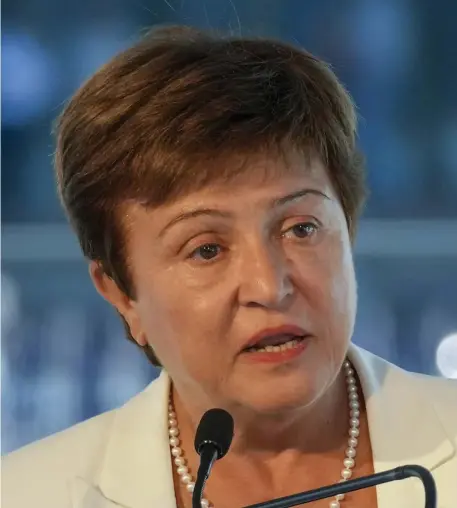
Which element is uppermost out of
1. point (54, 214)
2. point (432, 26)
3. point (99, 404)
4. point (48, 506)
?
point (432, 26)

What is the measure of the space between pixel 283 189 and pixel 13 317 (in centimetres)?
118

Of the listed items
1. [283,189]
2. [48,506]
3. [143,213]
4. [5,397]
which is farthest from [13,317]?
[283,189]

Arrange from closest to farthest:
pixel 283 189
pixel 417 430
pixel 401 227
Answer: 1. pixel 283 189
2. pixel 417 430
3. pixel 401 227

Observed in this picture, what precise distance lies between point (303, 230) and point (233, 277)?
0.11 meters

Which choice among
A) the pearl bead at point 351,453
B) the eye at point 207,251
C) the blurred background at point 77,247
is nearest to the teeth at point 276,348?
the eye at point 207,251

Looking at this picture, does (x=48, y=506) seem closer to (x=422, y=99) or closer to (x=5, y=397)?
(x=5, y=397)

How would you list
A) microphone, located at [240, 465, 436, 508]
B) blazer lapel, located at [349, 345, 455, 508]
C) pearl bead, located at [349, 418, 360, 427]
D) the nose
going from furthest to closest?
pearl bead, located at [349, 418, 360, 427] → blazer lapel, located at [349, 345, 455, 508] → the nose → microphone, located at [240, 465, 436, 508]

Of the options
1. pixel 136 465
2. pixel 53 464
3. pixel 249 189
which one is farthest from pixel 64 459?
pixel 249 189

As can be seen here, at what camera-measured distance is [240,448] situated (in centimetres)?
120

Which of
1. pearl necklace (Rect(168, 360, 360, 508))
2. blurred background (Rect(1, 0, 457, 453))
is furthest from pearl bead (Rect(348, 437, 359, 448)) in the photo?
blurred background (Rect(1, 0, 457, 453))

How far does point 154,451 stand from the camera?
4.06 feet

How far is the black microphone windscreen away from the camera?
852 millimetres

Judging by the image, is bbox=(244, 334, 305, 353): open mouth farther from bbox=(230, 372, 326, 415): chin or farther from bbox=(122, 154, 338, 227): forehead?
bbox=(122, 154, 338, 227): forehead

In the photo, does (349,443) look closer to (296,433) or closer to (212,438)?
(296,433)
